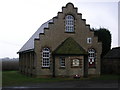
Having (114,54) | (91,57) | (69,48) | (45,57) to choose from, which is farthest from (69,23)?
(114,54)

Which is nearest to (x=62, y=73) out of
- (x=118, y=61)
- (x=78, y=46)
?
(x=78, y=46)

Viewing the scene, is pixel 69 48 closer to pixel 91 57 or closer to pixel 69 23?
pixel 69 23

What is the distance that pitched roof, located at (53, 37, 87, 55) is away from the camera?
127ft

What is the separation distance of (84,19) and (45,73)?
10.2 m

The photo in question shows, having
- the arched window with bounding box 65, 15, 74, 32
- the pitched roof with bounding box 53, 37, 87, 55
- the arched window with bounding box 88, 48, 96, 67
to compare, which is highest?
the arched window with bounding box 65, 15, 74, 32

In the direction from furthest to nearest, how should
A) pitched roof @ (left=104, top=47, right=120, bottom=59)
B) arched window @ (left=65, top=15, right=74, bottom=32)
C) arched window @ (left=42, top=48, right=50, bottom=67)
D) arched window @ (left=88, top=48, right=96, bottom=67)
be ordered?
pitched roof @ (left=104, top=47, right=120, bottom=59) < arched window @ (left=88, top=48, right=96, bottom=67) < arched window @ (left=65, top=15, right=74, bottom=32) < arched window @ (left=42, top=48, right=50, bottom=67)

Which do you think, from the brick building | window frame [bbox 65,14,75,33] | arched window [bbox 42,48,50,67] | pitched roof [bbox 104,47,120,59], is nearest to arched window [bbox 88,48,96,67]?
the brick building

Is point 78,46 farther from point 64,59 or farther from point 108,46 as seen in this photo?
point 108,46

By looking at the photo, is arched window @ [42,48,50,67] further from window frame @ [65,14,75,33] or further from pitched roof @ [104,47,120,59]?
pitched roof @ [104,47,120,59]

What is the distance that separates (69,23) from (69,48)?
13.0 ft

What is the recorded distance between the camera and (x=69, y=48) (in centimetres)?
3922

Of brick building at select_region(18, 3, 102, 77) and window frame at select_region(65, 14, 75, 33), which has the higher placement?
window frame at select_region(65, 14, 75, 33)

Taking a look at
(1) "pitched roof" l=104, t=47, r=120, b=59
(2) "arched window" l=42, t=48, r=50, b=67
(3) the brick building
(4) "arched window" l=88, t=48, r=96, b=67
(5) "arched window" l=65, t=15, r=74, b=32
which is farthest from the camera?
(1) "pitched roof" l=104, t=47, r=120, b=59

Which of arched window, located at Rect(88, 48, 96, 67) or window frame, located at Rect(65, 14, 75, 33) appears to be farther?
arched window, located at Rect(88, 48, 96, 67)
